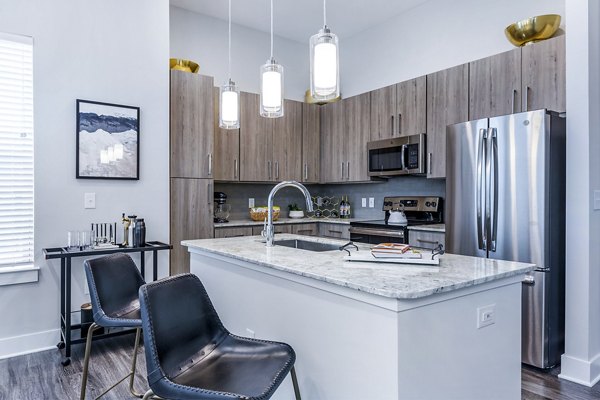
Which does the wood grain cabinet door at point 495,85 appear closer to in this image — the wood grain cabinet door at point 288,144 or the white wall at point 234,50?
the wood grain cabinet door at point 288,144

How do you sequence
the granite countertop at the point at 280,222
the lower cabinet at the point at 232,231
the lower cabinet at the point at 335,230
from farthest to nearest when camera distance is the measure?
1. the lower cabinet at the point at 335,230
2. the granite countertop at the point at 280,222
3. the lower cabinet at the point at 232,231

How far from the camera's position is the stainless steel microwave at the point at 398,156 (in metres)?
3.84

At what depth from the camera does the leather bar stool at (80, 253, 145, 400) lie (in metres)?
1.93

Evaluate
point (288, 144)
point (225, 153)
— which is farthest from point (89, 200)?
point (288, 144)

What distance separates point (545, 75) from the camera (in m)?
2.93

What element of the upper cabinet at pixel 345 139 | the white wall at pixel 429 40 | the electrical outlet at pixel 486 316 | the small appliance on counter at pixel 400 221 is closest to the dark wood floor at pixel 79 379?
the electrical outlet at pixel 486 316

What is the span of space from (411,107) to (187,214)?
2.42m

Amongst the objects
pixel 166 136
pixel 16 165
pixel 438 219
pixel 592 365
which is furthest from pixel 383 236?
pixel 16 165

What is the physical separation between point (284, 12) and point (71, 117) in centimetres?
251

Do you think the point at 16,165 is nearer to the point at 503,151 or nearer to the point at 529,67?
the point at 503,151

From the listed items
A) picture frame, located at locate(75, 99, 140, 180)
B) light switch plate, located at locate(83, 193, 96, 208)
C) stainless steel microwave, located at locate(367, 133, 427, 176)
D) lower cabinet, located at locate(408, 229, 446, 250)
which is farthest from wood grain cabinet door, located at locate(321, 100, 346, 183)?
light switch plate, located at locate(83, 193, 96, 208)

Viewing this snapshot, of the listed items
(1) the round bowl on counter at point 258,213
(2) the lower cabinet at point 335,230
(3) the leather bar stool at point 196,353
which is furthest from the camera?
(1) the round bowl on counter at point 258,213

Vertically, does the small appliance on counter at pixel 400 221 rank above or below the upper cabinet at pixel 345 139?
below

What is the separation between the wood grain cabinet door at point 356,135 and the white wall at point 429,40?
478 millimetres
